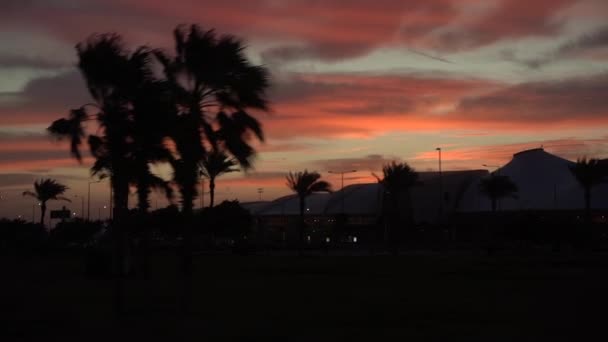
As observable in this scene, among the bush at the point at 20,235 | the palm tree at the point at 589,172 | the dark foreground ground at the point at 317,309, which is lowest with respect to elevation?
the dark foreground ground at the point at 317,309

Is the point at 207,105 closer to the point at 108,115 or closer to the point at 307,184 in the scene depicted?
the point at 108,115

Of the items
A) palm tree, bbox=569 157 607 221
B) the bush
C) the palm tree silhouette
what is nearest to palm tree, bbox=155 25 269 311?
the palm tree silhouette

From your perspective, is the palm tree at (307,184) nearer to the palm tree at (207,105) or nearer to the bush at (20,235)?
the bush at (20,235)

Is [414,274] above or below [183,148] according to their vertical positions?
below

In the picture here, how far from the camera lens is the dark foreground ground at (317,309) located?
1888 cm

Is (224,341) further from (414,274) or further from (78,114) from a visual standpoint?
(414,274)

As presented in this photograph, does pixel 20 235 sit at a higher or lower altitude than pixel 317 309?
higher

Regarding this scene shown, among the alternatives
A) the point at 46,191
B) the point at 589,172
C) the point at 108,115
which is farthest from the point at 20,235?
the point at 108,115

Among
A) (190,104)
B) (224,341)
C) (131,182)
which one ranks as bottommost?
(224,341)

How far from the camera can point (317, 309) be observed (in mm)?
24047

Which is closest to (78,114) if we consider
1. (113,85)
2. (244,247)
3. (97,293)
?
(113,85)

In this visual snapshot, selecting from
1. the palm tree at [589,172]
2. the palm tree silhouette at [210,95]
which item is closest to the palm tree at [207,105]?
the palm tree silhouette at [210,95]

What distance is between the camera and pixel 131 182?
2514cm

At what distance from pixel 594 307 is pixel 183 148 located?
1304cm
